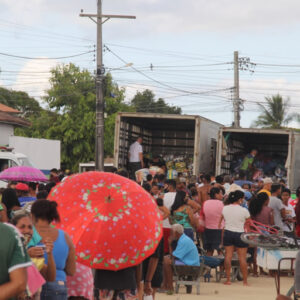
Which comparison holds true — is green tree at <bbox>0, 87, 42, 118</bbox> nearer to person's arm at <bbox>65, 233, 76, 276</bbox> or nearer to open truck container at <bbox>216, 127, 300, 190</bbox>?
open truck container at <bbox>216, 127, 300, 190</bbox>

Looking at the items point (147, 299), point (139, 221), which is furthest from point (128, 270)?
point (147, 299)

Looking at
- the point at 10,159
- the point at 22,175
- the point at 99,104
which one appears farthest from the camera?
the point at 99,104

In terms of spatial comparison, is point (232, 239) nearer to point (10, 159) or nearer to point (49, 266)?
point (49, 266)

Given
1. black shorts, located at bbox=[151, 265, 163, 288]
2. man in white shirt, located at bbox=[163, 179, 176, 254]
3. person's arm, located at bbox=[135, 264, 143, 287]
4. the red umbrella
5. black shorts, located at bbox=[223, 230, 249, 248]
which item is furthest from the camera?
black shorts, located at bbox=[223, 230, 249, 248]

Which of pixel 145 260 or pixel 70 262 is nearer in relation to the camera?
pixel 70 262

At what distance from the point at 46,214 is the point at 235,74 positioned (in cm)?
4600

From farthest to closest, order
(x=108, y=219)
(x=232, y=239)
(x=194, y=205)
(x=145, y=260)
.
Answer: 1. (x=194, y=205)
2. (x=232, y=239)
3. (x=145, y=260)
4. (x=108, y=219)

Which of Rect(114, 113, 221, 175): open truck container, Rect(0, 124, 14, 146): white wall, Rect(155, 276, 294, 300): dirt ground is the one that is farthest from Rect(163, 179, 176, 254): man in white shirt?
Rect(0, 124, 14, 146): white wall

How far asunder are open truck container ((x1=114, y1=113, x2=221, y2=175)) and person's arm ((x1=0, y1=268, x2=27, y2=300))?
1963 centimetres

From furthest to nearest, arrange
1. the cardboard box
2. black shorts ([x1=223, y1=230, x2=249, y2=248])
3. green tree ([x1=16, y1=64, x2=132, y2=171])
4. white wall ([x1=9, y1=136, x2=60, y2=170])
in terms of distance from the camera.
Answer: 1. green tree ([x1=16, y1=64, x2=132, y2=171])
2. white wall ([x1=9, y1=136, x2=60, y2=170])
3. black shorts ([x1=223, y1=230, x2=249, y2=248])
4. the cardboard box

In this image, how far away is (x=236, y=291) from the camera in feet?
47.9

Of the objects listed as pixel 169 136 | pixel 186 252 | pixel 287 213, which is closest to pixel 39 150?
pixel 169 136

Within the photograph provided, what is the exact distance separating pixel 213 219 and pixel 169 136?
40.7 ft

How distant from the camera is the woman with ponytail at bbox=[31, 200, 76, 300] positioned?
6957 mm
